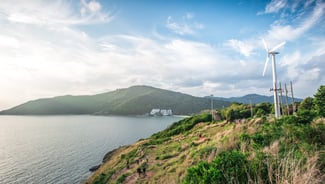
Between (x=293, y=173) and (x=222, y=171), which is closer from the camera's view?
(x=293, y=173)

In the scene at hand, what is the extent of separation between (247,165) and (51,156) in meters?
47.0

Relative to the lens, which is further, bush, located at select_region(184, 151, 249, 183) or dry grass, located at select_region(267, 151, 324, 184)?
bush, located at select_region(184, 151, 249, 183)

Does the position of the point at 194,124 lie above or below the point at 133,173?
above

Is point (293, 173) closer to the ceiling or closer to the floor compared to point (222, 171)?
closer to the ceiling

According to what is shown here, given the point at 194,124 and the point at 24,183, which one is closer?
the point at 24,183

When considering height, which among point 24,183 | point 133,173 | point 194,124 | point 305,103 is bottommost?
point 24,183

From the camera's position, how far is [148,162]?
19.1 m

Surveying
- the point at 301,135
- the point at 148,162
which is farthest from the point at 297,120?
the point at 148,162

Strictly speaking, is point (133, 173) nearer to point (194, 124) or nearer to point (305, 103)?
point (194, 124)

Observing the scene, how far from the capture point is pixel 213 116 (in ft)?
147

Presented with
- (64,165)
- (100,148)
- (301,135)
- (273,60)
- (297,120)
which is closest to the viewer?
(301,135)

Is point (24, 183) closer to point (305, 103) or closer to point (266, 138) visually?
point (266, 138)

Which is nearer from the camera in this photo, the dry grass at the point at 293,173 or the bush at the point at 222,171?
the dry grass at the point at 293,173

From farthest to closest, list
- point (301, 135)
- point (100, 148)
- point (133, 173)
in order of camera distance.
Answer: point (100, 148) < point (133, 173) < point (301, 135)
